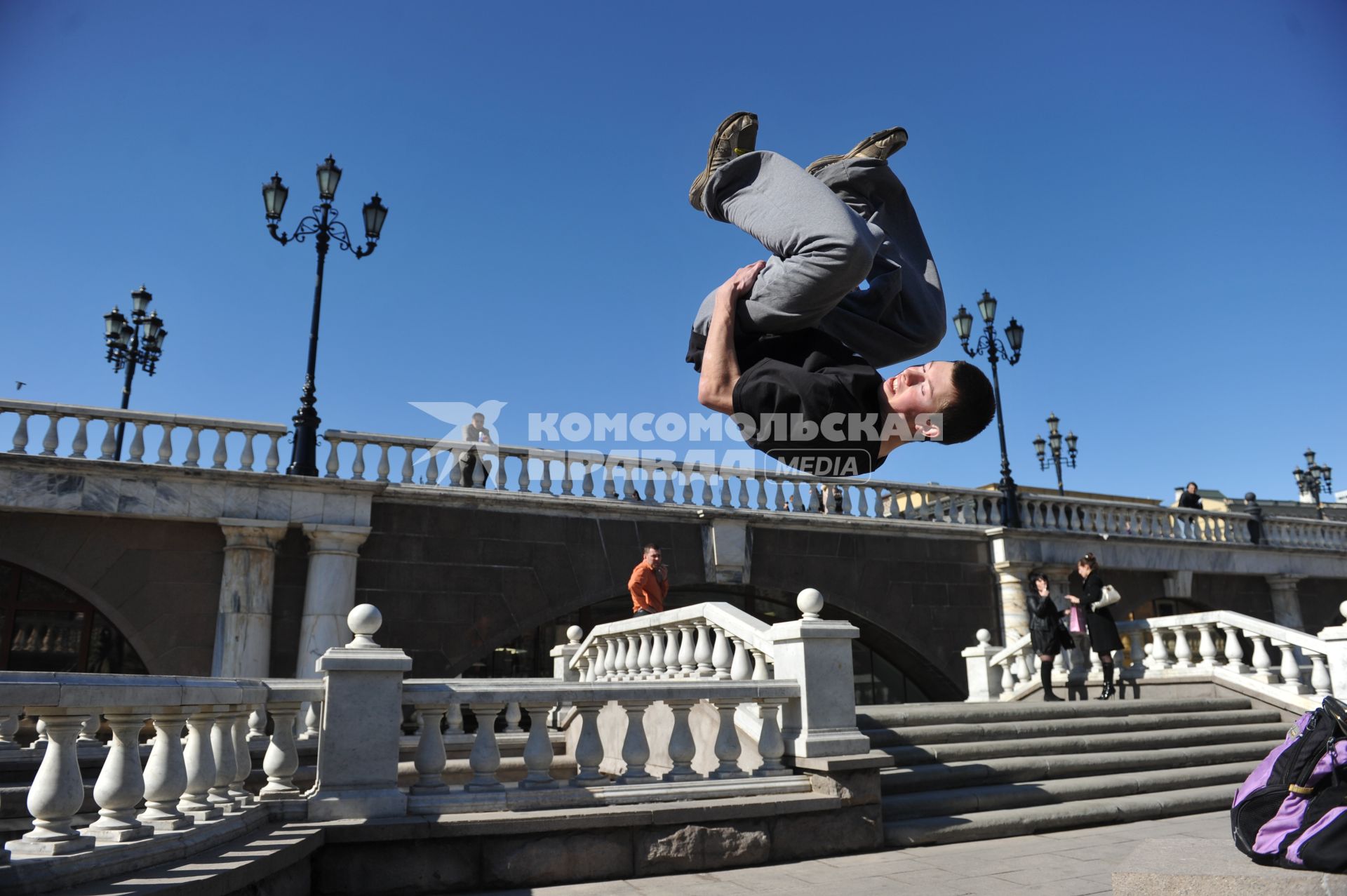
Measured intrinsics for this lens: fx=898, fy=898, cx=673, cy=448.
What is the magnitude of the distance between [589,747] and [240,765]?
2.44 metres

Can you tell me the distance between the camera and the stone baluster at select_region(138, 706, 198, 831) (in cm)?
428

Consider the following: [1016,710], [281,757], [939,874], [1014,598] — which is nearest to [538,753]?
[281,757]

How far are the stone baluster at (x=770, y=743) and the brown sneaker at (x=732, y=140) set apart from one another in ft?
19.0

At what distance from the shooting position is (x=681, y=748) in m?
7.11

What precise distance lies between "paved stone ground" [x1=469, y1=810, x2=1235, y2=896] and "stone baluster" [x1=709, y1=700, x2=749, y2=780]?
838 mm

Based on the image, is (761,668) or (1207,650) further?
(1207,650)

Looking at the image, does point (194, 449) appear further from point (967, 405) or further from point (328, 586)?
point (967, 405)

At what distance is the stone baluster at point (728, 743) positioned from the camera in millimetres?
7262

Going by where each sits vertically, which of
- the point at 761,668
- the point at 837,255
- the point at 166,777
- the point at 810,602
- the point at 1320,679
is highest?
the point at 837,255

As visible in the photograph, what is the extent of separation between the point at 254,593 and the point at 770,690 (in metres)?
8.57

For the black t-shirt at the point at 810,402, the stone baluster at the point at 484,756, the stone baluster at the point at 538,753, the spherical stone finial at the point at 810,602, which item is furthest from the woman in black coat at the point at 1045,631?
the black t-shirt at the point at 810,402

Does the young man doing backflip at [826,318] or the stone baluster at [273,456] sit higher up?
the stone baluster at [273,456]

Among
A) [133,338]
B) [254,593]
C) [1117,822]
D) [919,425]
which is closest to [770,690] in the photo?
[1117,822]

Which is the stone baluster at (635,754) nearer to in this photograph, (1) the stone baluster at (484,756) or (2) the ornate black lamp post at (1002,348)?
(1) the stone baluster at (484,756)
